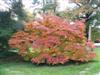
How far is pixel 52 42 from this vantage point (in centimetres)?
1376

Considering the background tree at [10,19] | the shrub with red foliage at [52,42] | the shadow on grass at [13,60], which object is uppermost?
the background tree at [10,19]

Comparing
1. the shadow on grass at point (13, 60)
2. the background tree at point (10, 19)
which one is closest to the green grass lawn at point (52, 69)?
the shadow on grass at point (13, 60)

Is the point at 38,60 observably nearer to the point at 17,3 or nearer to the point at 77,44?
the point at 77,44

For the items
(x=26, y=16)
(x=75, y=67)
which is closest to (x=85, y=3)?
(x=26, y=16)

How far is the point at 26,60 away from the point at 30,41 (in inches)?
35.4

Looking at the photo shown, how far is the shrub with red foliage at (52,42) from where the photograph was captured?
44.5 ft

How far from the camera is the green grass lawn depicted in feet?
39.9

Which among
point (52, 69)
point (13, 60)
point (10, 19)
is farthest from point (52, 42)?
point (10, 19)

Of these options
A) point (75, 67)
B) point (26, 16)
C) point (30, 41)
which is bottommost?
point (75, 67)

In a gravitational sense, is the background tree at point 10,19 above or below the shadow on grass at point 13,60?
above

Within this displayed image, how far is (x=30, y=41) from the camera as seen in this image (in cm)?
A: 1439

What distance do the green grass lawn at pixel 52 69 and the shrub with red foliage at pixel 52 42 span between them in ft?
0.86

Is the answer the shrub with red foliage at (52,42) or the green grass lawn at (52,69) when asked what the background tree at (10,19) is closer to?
the shrub with red foliage at (52,42)

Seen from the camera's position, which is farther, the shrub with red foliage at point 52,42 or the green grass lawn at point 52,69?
the shrub with red foliage at point 52,42
